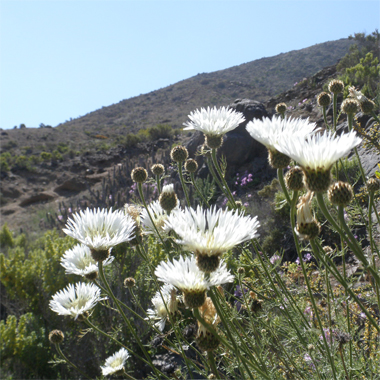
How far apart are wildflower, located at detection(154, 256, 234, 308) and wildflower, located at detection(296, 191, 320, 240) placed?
0.26 m

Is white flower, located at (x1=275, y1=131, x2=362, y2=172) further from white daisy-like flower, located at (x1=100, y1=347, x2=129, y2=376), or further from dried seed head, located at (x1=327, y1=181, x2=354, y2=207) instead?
white daisy-like flower, located at (x1=100, y1=347, x2=129, y2=376)

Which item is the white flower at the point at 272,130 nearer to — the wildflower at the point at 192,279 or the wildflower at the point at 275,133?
the wildflower at the point at 275,133

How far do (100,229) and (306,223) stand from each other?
0.90 meters

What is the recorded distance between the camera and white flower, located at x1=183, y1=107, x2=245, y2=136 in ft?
5.51

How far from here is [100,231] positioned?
58.2 inches

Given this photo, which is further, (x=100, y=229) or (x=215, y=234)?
(x=100, y=229)

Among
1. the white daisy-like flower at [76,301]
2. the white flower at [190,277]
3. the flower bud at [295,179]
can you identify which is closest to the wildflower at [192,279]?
the white flower at [190,277]

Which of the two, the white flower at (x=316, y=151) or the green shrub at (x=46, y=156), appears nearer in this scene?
the white flower at (x=316, y=151)

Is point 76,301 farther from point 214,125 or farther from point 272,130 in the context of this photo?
point 272,130

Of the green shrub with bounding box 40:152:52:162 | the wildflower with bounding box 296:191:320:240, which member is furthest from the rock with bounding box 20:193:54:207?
the wildflower with bounding box 296:191:320:240

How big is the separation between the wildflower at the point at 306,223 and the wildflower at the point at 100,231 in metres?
0.70

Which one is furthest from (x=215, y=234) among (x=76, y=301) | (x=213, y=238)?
(x=76, y=301)

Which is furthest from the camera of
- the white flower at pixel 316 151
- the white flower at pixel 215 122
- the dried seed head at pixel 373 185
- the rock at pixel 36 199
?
the rock at pixel 36 199

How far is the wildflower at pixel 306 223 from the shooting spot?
0.99m
